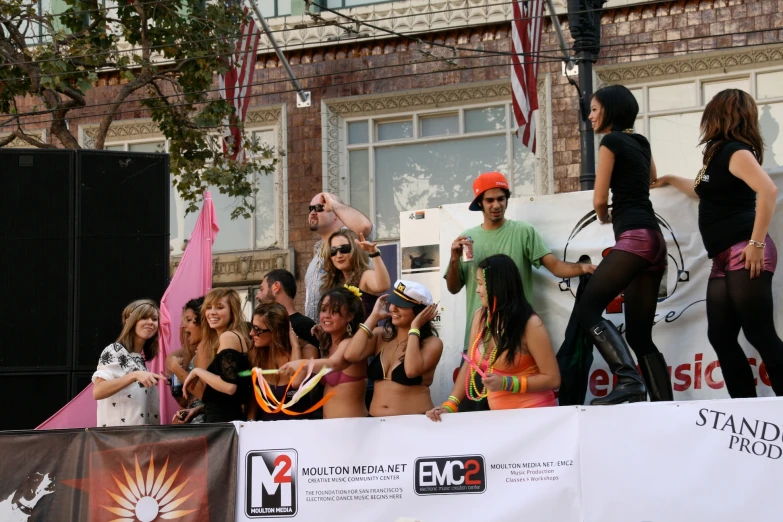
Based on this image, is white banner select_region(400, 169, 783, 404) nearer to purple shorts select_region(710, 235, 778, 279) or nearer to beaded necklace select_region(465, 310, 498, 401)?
purple shorts select_region(710, 235, 778, 279)

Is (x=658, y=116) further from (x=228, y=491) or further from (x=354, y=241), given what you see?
(x=228, y=491)

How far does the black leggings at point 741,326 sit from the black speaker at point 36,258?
4494mm

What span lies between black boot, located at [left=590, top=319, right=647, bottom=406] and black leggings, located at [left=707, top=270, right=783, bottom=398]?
0.49m

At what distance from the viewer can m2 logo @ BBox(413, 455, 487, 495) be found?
6414 millimetres

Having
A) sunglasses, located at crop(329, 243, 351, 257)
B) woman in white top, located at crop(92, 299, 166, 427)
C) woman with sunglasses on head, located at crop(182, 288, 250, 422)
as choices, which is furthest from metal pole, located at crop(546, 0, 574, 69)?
woman in white top, located at crop(92, 299, 166, 427)

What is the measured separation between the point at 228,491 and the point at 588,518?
208 centimetres

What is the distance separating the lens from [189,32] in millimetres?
16203

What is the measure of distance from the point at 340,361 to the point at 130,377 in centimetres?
143

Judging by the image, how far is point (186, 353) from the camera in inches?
331

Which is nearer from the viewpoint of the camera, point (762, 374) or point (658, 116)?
point (762, 374)

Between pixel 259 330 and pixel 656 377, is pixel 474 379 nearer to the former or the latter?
pixel 656 377

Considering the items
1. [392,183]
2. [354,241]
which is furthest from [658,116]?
[354,241]

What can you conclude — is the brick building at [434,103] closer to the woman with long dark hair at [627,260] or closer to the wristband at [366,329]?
the woman with long dark hair at [627,260]

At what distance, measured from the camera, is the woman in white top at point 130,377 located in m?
7.61
